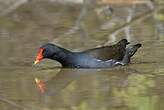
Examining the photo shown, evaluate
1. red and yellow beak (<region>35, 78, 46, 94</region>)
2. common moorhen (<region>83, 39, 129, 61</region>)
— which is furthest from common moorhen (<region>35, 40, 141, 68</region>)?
red and yellow beak (<region>35, 78, 46, 94</region>)

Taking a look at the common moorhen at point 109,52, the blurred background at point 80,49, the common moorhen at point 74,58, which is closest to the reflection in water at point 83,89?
the blurred background at point 80,49

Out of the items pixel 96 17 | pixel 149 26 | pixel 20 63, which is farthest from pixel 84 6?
pixel 20 63

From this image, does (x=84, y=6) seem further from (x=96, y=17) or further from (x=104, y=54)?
(x=104, y=54)

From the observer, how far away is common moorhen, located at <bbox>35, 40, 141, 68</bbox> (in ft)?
29.6

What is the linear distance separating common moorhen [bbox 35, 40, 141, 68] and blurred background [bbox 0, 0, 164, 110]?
5.3 inches

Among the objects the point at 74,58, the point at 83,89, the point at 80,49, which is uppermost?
the point at 80,49

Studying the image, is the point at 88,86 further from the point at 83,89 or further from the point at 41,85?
the point at 41,85

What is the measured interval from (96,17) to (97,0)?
160 centimetres

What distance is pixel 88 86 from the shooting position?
8000 millimetres

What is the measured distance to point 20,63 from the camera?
30.8ft

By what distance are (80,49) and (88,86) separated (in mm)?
2334

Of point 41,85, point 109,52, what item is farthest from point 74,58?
point 41,85

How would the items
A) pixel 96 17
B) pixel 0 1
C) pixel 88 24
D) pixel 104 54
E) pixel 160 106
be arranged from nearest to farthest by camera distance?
pixel 160 106, pixel 104 54, pixel 88 24, pixel 96 17, pixel 0 1

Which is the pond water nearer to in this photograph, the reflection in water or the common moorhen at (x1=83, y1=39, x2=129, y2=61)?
the reflection in water
